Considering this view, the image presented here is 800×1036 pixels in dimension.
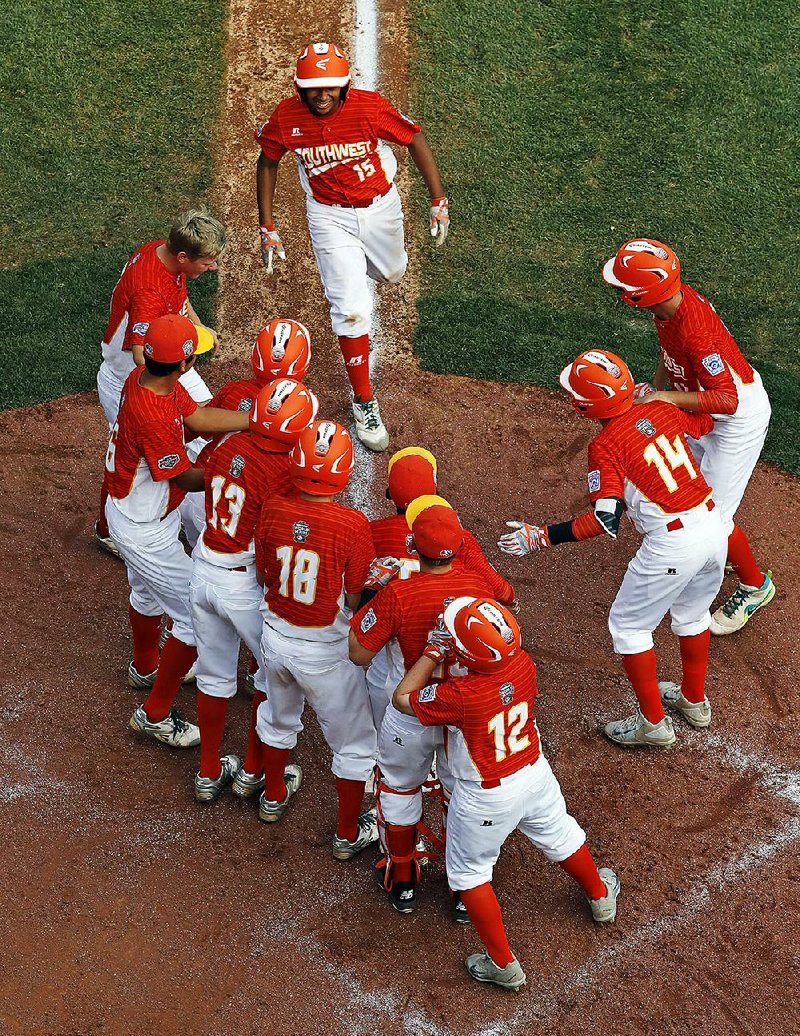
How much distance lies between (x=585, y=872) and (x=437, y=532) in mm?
1797

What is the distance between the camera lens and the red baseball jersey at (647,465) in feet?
20.0

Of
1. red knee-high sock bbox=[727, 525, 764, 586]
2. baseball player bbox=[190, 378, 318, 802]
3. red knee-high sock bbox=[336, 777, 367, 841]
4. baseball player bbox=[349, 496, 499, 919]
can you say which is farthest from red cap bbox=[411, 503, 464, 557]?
red knee-high sock bbox=[727, 525, 764, 586]

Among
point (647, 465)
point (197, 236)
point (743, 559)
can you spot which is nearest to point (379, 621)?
point (647, 465)

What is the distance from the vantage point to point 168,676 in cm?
645

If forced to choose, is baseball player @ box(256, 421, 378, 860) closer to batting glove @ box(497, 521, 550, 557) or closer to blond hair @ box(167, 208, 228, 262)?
batting glove @ box(497, 521, 550, 557)

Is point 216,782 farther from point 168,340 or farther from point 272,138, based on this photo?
point 272,138

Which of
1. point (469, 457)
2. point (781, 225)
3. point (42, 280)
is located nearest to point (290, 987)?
point (469, 457)

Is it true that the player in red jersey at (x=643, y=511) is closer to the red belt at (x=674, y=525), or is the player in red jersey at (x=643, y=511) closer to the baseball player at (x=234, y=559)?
the red belt at (x=674, y=525)

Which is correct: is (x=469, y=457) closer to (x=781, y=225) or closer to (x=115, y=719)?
(x=115, y=719)

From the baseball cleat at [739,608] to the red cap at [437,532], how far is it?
2765 millimetres

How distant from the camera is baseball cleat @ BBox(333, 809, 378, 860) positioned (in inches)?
240

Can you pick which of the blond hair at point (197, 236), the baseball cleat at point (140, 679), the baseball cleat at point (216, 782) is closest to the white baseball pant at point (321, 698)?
the baseball cleat at point (216, 782)

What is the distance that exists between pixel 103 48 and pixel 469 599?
7978 mm

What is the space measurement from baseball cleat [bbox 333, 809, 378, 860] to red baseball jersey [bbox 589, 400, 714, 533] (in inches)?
78.7
